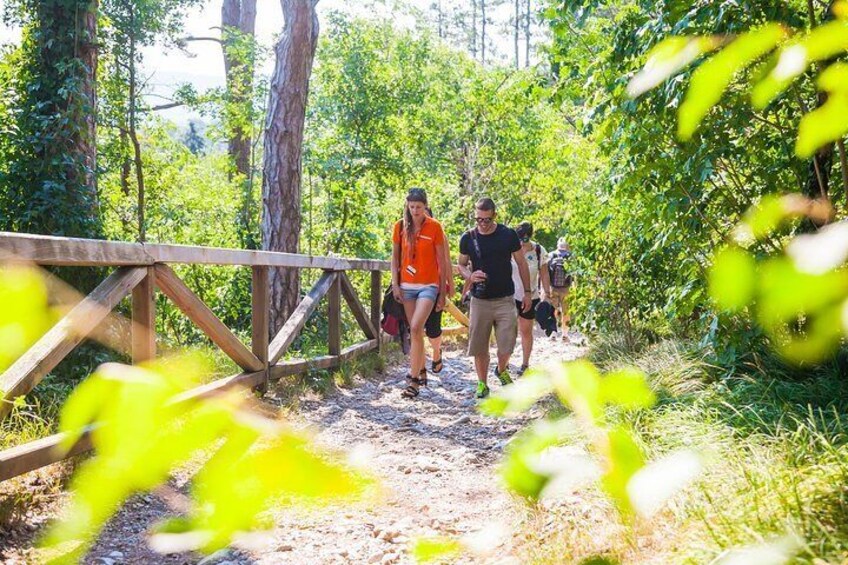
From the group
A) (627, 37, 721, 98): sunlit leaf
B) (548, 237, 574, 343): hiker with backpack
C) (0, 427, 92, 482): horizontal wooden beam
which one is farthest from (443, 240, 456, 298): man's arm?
(627, 37, 721, 98): sunlit leaf

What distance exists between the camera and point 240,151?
17.6 m

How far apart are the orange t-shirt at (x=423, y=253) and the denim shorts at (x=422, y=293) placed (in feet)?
0.16

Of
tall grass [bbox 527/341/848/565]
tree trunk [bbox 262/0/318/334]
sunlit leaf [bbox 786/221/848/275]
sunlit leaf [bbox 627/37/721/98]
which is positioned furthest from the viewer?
tree trunk [bbox 262/0/318/334]

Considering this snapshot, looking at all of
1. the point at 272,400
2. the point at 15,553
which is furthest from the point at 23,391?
the point at 272,400

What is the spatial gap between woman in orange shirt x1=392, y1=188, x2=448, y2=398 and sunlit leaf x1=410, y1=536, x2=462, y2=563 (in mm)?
6306

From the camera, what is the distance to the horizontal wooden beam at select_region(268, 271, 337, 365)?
6.55 m

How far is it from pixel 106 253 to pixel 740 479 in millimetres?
3129

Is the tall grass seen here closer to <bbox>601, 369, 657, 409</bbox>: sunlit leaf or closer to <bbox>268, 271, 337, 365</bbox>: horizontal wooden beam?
<bbox>601, 369, 657, 409</bbox>: sunlit leaf

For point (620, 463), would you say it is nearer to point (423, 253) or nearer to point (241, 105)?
point (423, 253)

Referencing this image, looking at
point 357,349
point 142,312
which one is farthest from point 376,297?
point 142,312

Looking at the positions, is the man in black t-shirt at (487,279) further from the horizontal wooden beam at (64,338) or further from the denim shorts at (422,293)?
Result: the horizontal wooden beam at (64,338)

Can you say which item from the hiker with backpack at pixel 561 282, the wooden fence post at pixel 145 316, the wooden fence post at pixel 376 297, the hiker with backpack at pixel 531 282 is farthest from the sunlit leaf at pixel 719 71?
the hiker with backpack at pixel 561 282

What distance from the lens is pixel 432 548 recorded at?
534 millimetres

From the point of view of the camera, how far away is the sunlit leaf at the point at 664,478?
43cm
